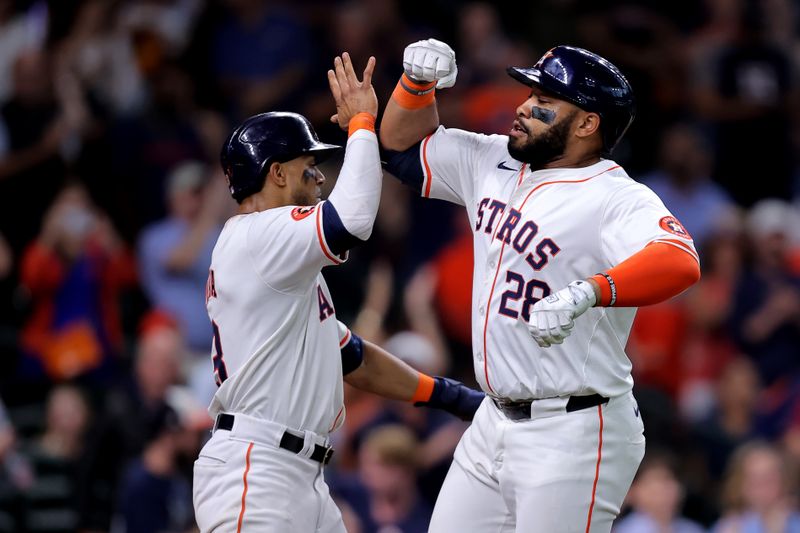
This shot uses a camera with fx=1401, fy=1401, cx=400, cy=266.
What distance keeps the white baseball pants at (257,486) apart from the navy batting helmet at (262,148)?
0.85m

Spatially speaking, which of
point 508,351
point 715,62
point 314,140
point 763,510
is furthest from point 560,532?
point 715,62

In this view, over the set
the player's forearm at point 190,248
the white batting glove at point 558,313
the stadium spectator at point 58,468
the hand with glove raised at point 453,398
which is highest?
the white batting glove at point 558,313

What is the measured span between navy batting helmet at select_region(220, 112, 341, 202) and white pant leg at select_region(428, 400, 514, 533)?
115 cm

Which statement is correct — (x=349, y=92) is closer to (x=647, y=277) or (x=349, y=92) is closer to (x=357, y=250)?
(x=647, y=277)

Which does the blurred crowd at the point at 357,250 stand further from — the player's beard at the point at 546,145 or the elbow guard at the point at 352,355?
the player's beard at the point at 546,145

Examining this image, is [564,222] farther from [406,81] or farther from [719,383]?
[719,383]

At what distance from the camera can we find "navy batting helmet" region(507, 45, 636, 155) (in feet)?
15.8

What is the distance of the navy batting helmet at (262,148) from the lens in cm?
500

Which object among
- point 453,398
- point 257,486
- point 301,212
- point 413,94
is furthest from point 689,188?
point 257,486

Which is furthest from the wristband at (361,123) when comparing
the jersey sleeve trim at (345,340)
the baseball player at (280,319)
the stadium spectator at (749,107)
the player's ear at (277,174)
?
the stadium spectator at (749,107)

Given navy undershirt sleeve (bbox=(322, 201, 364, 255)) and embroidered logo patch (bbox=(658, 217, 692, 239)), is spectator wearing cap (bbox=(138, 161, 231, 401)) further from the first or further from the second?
embroidered logo patch (bbox=(658, 217, 692, 239))

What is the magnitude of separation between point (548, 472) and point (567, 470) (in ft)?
0.21

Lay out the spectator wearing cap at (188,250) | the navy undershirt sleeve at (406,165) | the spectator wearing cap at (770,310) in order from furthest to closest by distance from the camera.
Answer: the spectator wearing cap at (770,310) → the spectator wearing cap at (188,250) → the navy undershirt sleeve at (406,165)

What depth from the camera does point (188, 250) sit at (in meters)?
9.19
